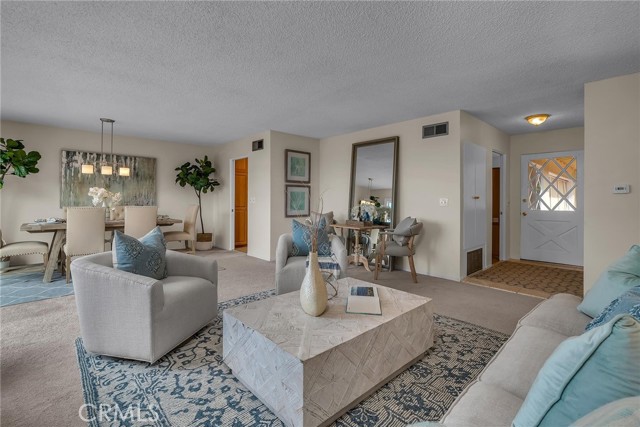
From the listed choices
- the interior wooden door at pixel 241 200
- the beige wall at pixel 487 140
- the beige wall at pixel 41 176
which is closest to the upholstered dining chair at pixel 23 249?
the beige wall at pixel 41 176

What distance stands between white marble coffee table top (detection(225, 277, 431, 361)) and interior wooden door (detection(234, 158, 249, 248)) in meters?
5.21

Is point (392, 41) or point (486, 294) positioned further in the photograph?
point (486, 294)

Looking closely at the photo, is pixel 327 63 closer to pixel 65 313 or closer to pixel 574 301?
pixel 574 301

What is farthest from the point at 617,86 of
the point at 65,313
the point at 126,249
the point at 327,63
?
the point at 65,313

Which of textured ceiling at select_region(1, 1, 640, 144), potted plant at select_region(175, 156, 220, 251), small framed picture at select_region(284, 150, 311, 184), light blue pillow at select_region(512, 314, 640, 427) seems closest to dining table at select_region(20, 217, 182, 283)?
textured ceiling at select_region(1, 1, 640, 144)

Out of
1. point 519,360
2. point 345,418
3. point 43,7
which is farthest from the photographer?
point 43,7

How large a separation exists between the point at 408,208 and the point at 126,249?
3.87 metres

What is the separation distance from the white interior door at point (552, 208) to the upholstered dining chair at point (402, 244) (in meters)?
2.90

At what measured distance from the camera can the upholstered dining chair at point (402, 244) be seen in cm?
413

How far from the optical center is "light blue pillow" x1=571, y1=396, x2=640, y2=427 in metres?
0.54

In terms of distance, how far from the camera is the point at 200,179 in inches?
255

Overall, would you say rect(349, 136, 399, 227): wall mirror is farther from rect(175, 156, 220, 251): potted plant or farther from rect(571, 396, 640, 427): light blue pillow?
rect(571, 396, 640, 427): light blue pillow

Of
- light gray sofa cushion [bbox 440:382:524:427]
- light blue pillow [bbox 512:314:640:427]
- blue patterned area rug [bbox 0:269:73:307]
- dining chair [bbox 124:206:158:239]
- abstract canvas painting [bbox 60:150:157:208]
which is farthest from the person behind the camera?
abstract canvas painting [bbox 60:150:157:208]

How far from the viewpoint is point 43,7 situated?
198 centimetres
